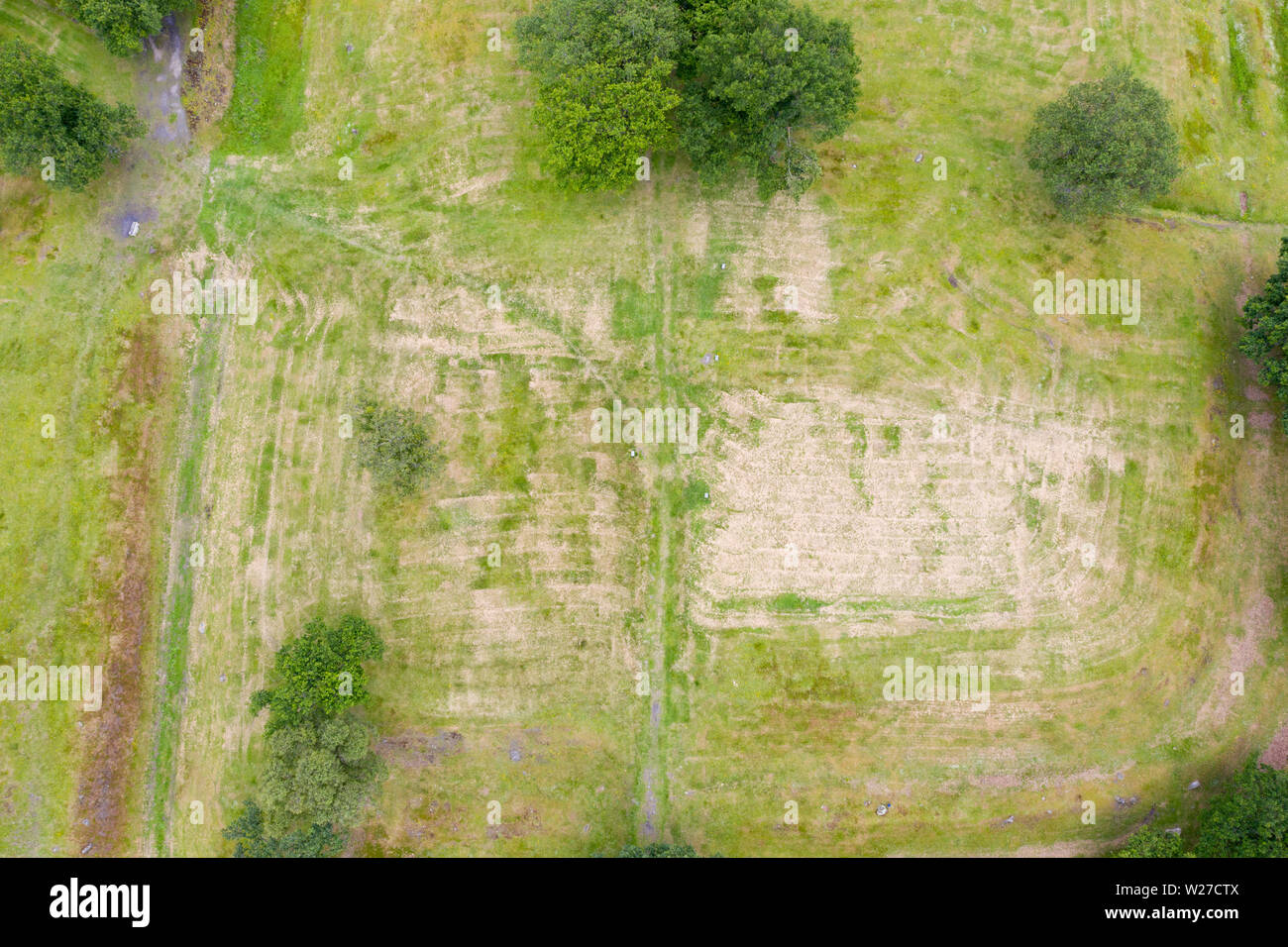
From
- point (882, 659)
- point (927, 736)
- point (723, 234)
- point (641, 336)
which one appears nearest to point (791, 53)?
point (723, 234)

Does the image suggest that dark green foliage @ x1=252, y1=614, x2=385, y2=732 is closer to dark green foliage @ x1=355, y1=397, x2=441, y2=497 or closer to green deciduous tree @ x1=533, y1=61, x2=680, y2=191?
dark green foliage @ x1=355, y1=397, x2=441, y2=497

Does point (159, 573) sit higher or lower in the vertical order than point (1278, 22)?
lower

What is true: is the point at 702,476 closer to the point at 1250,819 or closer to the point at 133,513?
the point at 133,513

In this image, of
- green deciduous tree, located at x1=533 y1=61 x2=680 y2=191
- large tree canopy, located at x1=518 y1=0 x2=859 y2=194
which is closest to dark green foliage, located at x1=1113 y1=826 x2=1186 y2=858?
large tree canopy, located at x1=518 y1=0 x2=859 y2=194

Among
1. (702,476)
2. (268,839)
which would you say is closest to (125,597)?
(268,839)

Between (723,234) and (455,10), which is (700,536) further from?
(455,10)
